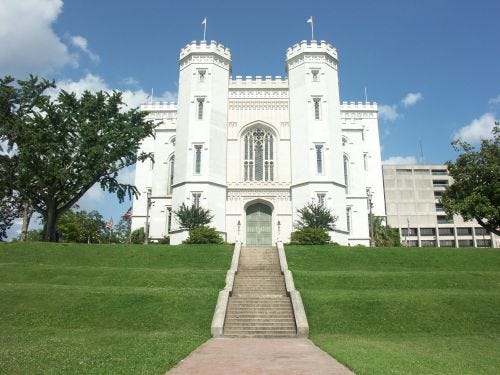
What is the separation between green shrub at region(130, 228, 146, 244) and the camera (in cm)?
4003

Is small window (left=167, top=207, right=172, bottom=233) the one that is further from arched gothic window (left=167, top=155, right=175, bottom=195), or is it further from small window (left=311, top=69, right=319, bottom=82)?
small window (left=311, top=69, right=319, bottom=82)

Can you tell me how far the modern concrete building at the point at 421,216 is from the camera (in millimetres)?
84812

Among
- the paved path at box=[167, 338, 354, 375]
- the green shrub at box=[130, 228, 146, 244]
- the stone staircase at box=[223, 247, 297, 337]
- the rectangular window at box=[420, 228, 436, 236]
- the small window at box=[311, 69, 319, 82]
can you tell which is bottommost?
the paved path at box=[167, 338, 354, 375]

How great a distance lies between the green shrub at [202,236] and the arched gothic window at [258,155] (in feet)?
27.7

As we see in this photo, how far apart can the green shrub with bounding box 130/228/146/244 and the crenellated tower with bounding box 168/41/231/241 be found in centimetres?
605

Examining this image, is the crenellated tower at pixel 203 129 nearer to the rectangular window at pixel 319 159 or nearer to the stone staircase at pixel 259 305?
the rectangular window at pixel 319 159

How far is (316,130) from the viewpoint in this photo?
3594cm

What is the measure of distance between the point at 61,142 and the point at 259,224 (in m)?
16.7

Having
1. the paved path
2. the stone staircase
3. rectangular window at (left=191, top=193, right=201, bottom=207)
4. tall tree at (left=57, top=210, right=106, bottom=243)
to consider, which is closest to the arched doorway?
rectangular window at (left=191, top=193, right=201, bottom=207)

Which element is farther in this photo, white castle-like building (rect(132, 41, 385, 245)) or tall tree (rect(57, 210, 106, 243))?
tall tree (rect(57, 210, 106, 243))

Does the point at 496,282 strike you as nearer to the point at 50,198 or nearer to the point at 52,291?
the point at 52,291

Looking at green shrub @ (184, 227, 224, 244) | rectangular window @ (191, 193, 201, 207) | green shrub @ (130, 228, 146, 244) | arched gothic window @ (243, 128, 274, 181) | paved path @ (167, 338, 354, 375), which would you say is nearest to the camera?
paved path @ (167, 338, 354, 375)

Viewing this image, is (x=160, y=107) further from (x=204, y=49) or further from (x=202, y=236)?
(x=202, y=236)

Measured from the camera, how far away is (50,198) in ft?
102
